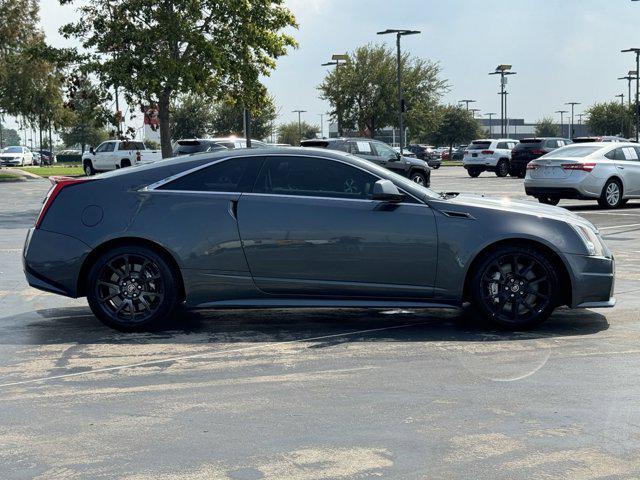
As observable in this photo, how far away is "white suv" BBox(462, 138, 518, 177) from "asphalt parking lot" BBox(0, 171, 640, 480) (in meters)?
35.6

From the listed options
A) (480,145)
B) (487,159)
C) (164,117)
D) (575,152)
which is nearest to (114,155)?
(164,117)

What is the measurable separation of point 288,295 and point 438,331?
1230mm

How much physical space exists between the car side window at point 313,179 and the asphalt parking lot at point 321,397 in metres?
1.11

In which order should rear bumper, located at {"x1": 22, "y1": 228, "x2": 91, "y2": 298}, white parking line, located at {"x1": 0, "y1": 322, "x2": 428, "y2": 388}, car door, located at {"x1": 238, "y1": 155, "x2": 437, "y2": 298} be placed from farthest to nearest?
rear bumper, located at {"x1": 22, "y1": 228, "x2": 91, "y2": 298}, car door, located at {"x1": 238, "y1": 155, "x2": 437, "y2": 298}, white parking line, located at {"x1": 0, "y1": 322, "x2": 428, "y2": 388}

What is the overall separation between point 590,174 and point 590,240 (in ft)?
45.1

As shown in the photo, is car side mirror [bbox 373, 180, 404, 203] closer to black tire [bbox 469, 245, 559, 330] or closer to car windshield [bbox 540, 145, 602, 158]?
black tire [bbox 469, 245, 559, 330]

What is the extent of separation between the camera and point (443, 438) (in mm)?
4848

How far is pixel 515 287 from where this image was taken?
7711 mm

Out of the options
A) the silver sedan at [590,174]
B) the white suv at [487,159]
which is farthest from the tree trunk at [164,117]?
the white suv at [487,159]

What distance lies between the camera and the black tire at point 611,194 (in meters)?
21.4

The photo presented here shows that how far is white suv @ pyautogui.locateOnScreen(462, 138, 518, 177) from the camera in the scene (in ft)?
144

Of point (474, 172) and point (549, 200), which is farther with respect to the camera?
point (474, 172)

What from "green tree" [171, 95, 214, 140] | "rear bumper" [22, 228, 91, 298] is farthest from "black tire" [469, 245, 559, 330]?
"green tree" [171, 95, 214, 140]

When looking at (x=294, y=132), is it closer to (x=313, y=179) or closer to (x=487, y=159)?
(x=487, y=159)
